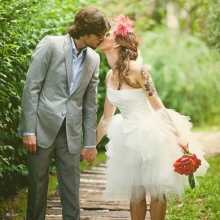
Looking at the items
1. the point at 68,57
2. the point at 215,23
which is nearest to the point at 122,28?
the point at 68,57

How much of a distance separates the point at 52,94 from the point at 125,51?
78 centimetres

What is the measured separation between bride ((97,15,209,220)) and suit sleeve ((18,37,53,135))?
0.60 m

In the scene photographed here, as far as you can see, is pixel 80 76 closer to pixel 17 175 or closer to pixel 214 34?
pixel 17 175

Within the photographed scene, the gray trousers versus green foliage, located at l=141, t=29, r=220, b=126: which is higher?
the gray trousers

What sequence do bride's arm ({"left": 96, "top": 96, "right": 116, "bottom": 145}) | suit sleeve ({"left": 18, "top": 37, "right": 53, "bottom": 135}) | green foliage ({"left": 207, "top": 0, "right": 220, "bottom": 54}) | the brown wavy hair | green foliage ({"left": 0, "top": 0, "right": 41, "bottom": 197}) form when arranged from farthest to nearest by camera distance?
1. green foliage ({"left": 207, "top": 0, "right": 220, "bottom": 54})
2. bride's arm ({"left": 96, "top": 96, "right": 116, "bottom": 145})
3. green foliage ({"left": 0, "top": 0, "right": 41, "bottom": 197})
4. the brown wavy hair
5. suit sleeve ({"left": 18, "top": 37, "right": 53, "bottom": 135})

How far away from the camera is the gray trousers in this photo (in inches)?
154

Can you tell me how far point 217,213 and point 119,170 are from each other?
140cm

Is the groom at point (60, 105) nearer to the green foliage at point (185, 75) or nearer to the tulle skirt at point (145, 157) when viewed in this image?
the tulle skirt at point (145, 157)

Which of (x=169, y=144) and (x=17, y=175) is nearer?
(x=169, y=144)

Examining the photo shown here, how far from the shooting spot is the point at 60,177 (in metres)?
4.02

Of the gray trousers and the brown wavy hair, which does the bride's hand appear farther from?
the gray trousers

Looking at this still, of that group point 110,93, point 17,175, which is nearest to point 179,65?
point 17,175

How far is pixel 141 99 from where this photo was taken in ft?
13.5

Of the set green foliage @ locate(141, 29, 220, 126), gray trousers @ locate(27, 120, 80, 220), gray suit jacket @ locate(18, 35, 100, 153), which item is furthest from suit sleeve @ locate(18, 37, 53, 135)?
green foliage @ locate(141, 29, 220, 126)
